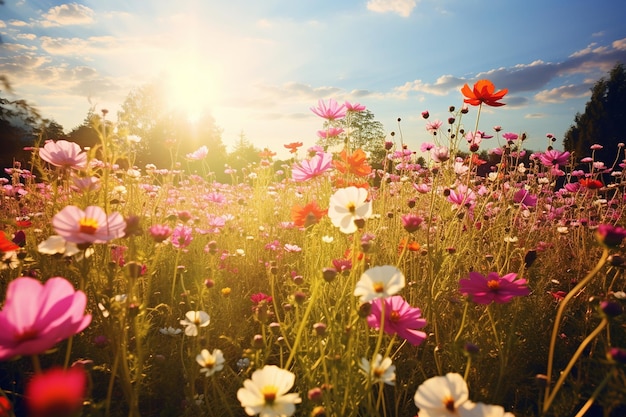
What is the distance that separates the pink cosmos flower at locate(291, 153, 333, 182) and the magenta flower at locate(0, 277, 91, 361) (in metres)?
1.09

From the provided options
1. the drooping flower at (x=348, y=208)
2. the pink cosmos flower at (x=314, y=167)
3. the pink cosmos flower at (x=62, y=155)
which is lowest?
the drooping flower at (x=348, y=208)

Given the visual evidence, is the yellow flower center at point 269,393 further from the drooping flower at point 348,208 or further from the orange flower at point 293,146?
the orange flower at point 293,146

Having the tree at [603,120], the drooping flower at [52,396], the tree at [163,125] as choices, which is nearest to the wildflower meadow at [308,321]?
the drooping flower at [52,396]

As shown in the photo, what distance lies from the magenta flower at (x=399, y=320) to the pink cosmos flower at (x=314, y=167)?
71 centimetres

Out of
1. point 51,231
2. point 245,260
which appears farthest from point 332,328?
point 51,231

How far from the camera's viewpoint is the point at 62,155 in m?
1.14

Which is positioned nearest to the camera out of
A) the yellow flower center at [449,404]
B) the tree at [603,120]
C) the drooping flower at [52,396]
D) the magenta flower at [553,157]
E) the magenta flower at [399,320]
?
the drooping flower at [52,396]

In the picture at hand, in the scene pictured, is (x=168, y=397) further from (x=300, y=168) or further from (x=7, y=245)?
(x=300, y=168)

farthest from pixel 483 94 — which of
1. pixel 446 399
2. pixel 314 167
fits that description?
pixel 446 399

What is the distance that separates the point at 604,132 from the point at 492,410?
13783 mm

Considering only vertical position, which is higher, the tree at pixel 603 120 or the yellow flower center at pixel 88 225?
the tree at pixel 603 120

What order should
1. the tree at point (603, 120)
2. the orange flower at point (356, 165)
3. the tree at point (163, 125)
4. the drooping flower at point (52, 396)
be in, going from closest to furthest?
the drooping flower at point (52, 396), the orange flower at point (356, 165), the tree at point (603, 120), the tree at point (163, 125)

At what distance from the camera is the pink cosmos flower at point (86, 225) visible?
2.34 feet

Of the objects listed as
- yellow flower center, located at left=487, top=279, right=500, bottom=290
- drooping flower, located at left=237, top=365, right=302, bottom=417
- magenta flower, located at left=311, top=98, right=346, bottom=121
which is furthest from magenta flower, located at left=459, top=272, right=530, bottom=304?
magenta flower, located at left=311, top=98, right=346, bottom=121
